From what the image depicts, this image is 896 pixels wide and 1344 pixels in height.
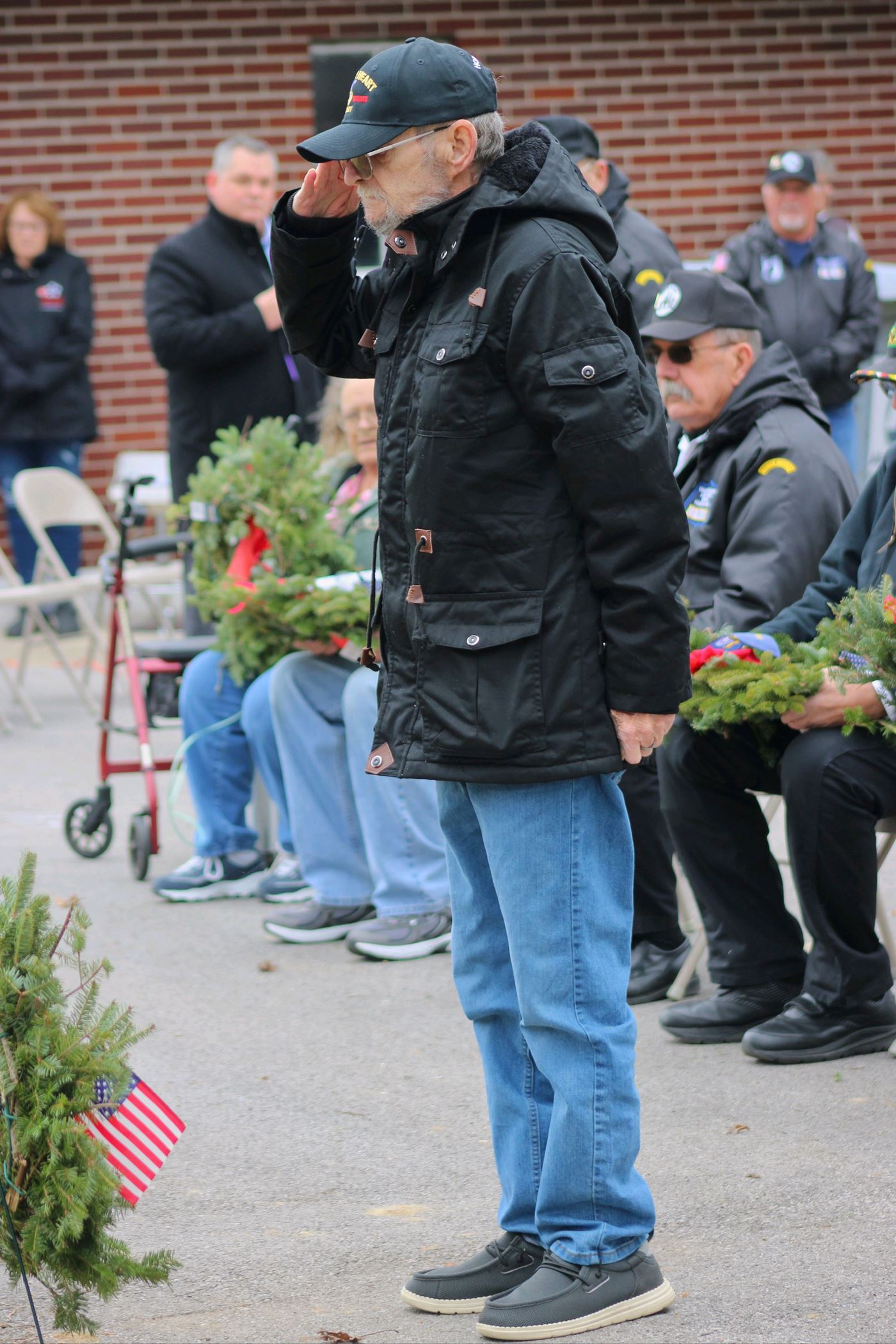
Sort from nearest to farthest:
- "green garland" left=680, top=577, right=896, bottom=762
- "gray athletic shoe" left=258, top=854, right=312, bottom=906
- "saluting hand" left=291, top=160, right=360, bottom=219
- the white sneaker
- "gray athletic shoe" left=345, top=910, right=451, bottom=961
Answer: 1. "saluting hand" left=291, top=160, right=360, bottom=219
2. "green garland" left=680, top=577, right=896, bottom=762
3. "gray athletic shoe" left=345, top=910, right=451, bottom=961
4. "gray athletic shoe" left=258, top=854, right=312, bottom=906
5. the white sneaker

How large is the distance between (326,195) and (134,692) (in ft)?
12.1

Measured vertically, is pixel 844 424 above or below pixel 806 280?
below

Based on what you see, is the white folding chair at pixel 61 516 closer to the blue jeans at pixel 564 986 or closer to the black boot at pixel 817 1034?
the black boot at pixel 817 1034

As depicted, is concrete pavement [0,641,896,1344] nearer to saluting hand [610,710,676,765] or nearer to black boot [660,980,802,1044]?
black boot [660,980,802,1044]

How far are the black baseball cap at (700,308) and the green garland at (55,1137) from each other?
2699 mm

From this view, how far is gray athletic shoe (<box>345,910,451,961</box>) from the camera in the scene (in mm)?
5316

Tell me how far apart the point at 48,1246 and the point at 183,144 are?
9.53 m

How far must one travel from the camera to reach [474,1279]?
10.2 ft

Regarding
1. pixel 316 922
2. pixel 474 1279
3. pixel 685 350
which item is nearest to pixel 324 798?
pixel 316 922

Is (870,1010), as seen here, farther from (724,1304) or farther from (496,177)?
(496,177)

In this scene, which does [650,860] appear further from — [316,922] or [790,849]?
[316,922]

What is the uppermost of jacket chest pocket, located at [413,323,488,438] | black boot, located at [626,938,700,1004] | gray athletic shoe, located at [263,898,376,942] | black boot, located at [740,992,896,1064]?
jacket chest pocket, located at [413,323,488,438]

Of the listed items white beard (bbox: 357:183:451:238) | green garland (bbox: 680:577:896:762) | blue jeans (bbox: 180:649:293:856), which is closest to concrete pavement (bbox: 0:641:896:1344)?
blue jeans (bbox: 180:649:293:856)

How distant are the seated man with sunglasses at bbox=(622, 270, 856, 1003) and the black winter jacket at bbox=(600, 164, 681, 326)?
1340 mm
